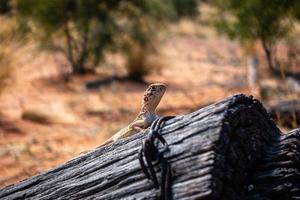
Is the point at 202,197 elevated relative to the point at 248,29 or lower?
lower

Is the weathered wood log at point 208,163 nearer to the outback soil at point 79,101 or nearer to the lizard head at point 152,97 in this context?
the lizard head at point 152,97

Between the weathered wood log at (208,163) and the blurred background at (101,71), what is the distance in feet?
15.9

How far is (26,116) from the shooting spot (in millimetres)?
13039

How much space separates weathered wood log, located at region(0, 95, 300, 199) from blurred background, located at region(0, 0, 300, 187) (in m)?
4.86

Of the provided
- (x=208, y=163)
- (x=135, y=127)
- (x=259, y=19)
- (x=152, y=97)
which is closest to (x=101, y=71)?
(x=259, y=19)

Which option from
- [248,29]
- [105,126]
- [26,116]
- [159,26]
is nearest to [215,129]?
[105,126]

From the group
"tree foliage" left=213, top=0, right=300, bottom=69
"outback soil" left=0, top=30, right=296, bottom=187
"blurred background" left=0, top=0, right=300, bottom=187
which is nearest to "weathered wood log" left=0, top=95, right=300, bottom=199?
"outback soil" left=0, top=30, right=296, bottom=187

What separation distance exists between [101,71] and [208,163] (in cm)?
1796

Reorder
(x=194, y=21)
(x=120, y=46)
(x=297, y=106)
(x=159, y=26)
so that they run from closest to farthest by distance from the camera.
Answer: (x=297, y=106), (x=120, y=46), (x=159, y=26), (x=194, y=21)

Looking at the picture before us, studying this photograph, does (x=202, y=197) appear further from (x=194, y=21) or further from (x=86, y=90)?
(x=194, y=21)

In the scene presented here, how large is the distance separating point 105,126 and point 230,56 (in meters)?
15.8

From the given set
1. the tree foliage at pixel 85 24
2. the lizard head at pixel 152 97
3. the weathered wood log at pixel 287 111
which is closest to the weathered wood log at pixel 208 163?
the lizard head at pixel 152 97

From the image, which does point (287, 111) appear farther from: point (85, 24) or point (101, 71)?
point (101, 71)

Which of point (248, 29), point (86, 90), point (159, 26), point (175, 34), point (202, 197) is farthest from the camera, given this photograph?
point (175, 34)
